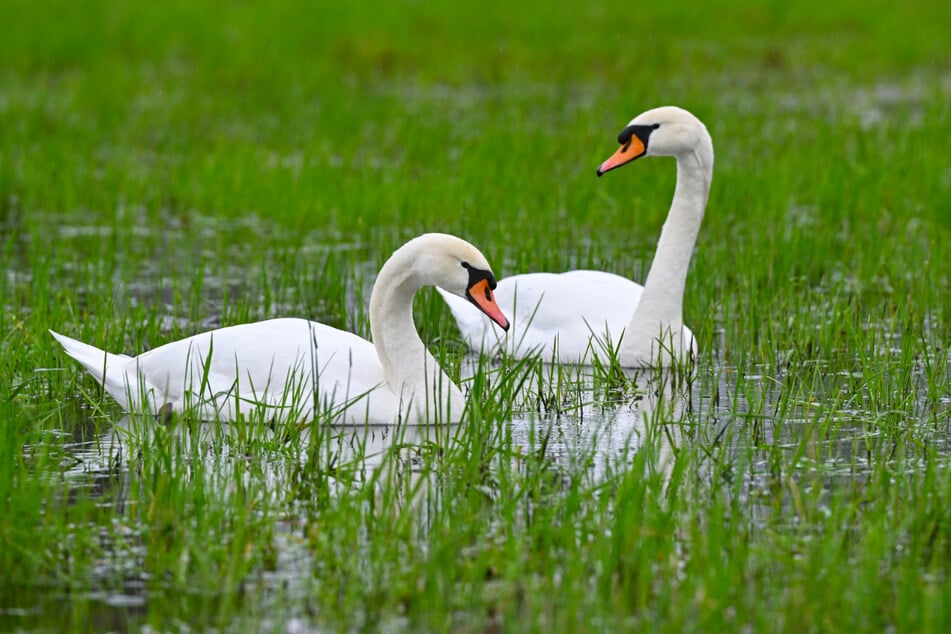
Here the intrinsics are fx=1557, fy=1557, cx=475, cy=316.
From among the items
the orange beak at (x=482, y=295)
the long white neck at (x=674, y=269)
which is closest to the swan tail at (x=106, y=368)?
the orange beak at (x=482, y=295)

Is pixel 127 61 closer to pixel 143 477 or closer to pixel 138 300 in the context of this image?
pixel 138 300

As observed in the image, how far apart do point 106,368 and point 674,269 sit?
272 centimetres

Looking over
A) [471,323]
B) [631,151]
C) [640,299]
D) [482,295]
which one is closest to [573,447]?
[482,295]

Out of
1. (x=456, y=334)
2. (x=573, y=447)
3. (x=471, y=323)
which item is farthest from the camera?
(x=456, y=334)

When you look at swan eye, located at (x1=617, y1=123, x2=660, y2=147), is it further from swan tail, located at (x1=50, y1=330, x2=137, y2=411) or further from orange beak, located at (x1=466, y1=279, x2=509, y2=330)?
swan tail, located at (x1=50, y1=330, x2=137, y2=411)

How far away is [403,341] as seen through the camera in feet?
20.6

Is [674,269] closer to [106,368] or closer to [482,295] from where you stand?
[482,295]

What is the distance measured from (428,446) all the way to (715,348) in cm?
254

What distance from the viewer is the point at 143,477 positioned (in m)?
5.18

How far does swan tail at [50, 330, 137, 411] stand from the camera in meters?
6.38

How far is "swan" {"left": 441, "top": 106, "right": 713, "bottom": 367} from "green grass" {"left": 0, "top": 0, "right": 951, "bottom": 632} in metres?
0.19

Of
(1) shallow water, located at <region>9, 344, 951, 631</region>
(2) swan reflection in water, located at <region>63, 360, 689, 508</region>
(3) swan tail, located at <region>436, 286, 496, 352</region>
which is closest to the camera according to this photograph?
(1) shallow water, located at <region>9, 344, 951, 631</region>

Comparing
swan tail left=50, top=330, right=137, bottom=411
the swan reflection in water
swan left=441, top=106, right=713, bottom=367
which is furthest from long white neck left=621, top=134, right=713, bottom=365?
swan tail left=50, top=330, right=137, bottom=411

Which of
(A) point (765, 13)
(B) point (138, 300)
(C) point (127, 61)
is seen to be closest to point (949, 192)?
(B) point (138, 300)
